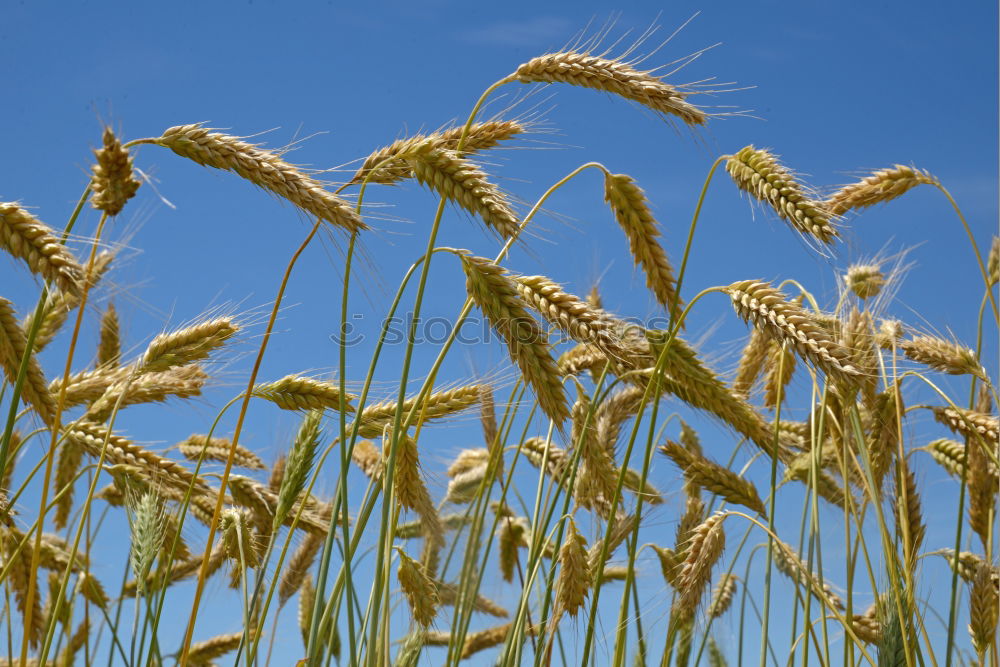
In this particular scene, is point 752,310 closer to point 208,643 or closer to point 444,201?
point 444,201

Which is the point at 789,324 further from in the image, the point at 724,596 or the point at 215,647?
the point at 215,647

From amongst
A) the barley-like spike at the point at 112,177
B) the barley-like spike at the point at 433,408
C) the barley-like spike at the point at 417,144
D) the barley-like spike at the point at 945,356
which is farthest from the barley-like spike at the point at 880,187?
the barley-like spike at the point at 112,177

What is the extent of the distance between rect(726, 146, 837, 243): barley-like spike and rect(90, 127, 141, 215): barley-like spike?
1.88 metres

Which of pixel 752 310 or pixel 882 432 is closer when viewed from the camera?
pixel 752 310

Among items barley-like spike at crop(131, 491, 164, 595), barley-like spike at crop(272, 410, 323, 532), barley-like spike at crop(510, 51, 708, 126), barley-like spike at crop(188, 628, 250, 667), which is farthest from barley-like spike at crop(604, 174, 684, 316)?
barley-like spike at crop(188, 628, 250, 667)

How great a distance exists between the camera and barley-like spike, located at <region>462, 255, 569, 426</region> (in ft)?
7.39

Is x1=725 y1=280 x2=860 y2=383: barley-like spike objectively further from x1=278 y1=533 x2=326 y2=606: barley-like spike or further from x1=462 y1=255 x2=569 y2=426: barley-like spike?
x1=278 y1=533 x2=326 y2=606: barley-like spike

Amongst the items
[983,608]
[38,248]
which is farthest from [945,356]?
[38,248]

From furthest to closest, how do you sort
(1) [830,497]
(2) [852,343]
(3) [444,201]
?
(1) [830,497]
(2) [852,343]
(3) [444,201]

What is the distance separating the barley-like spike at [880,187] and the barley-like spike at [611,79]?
4.10 feet

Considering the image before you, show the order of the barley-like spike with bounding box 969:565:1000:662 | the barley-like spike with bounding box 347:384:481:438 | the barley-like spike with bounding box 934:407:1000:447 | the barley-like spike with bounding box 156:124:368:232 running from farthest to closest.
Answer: the barley-like spike with bounding box 969:565:1000:662 < the barley-like spike with bounding box 934:407:1000:447 < the barley-like spike with bounding box 347:384:481:438 < the barley-like spike with bounding box 156:124:368:232

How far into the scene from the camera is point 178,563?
14.1 feet

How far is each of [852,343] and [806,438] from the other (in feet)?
2.04

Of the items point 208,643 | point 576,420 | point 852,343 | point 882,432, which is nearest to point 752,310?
point 576,420
